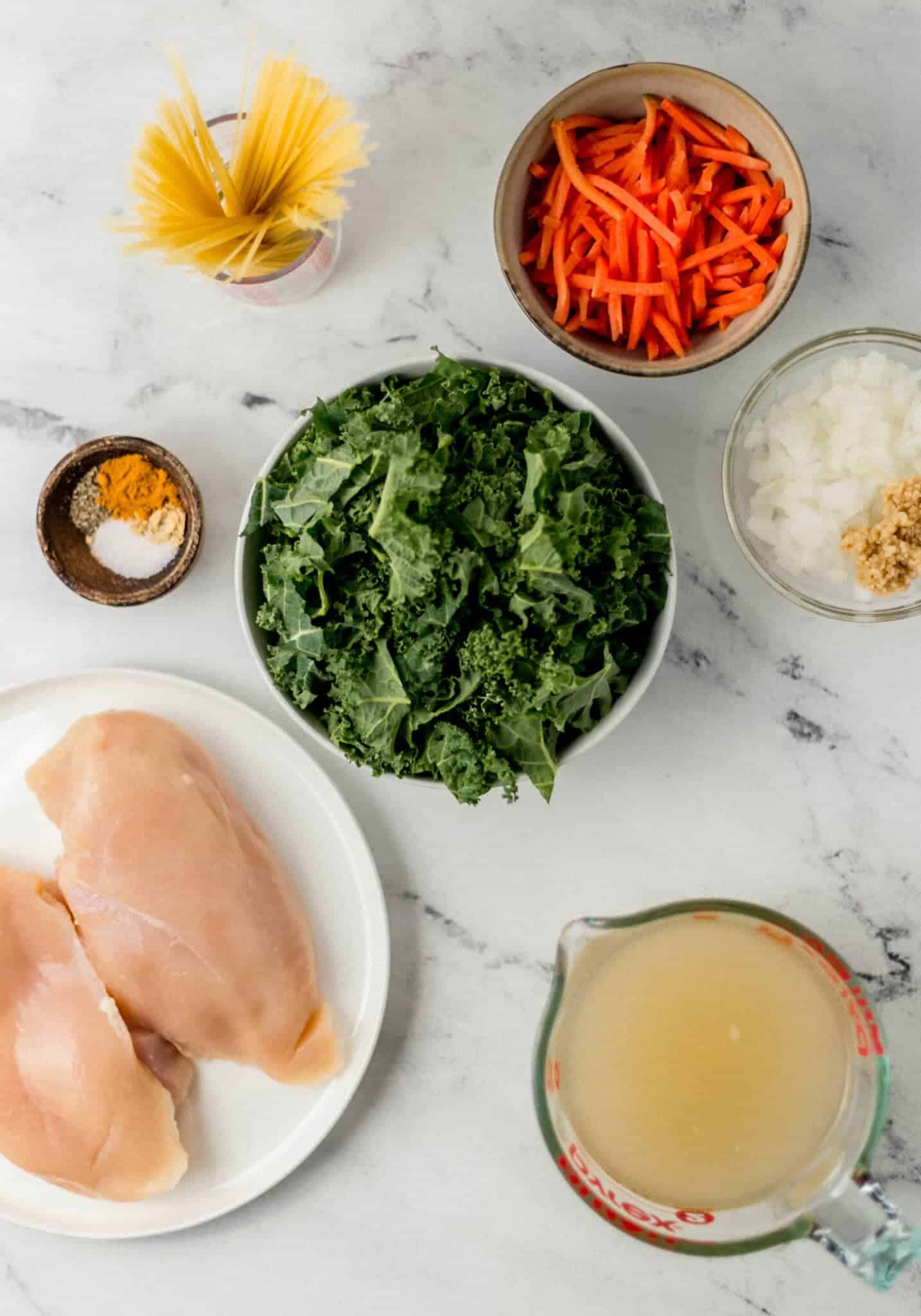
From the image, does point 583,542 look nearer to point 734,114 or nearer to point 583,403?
point 583,403

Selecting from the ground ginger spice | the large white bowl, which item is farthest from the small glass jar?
the ground ginger spice

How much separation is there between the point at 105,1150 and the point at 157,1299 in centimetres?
27

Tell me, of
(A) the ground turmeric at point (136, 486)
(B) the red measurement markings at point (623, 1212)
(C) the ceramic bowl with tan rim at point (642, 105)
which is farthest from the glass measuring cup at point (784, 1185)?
(A) the ground turmeric at point (136, 486)

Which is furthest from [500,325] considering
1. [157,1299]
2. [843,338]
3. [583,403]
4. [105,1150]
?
[157,1299]

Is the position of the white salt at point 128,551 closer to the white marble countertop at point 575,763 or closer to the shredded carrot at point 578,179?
the white marble countertop at point 575,763

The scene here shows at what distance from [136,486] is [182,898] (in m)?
0.52

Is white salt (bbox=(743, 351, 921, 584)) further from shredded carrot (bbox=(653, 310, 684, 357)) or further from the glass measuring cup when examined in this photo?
the glass measuring cup

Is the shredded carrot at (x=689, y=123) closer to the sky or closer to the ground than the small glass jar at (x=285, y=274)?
closer to the sky

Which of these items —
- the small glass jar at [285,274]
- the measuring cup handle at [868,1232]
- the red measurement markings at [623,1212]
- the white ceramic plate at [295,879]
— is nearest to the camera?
the measuring cup handle at [868,1232]

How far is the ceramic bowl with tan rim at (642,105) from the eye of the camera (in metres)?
1.30

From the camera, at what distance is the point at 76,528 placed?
1.51 meters

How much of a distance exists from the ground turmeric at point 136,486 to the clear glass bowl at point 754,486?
70cm

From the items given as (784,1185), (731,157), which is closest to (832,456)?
(731,157)

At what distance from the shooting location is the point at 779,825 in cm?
152
